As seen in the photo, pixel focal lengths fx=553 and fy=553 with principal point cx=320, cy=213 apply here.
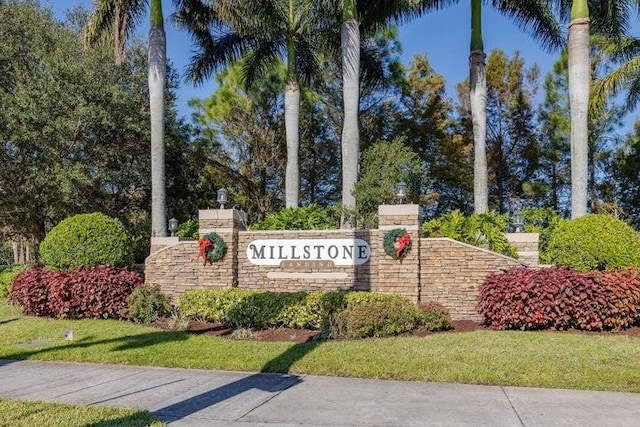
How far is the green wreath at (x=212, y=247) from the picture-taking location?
11.6 meters

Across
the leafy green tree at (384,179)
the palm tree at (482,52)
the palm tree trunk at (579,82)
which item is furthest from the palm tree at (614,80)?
the leafy green tree at (384,179)

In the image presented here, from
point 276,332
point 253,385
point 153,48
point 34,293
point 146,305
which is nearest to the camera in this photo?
point 253,385

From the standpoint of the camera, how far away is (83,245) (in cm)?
1261

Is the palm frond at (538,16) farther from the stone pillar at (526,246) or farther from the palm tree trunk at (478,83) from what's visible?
the stone pillar at (526,246)

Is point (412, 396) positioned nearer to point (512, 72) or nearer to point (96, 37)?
point (96, 37)

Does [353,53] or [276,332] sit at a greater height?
[353,53]

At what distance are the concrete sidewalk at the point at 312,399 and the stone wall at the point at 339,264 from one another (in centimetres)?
429

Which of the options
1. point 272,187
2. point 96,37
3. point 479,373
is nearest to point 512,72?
point 272,187

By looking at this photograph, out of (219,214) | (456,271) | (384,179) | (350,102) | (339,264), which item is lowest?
(456,271)

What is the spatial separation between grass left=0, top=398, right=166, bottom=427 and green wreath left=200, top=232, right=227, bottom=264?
6073mm

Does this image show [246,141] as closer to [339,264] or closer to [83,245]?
[83,245]

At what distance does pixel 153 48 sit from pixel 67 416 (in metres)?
12.8

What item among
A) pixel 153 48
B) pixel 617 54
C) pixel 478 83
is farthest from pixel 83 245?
pixel 617 54

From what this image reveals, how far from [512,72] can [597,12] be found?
33.4 ft
